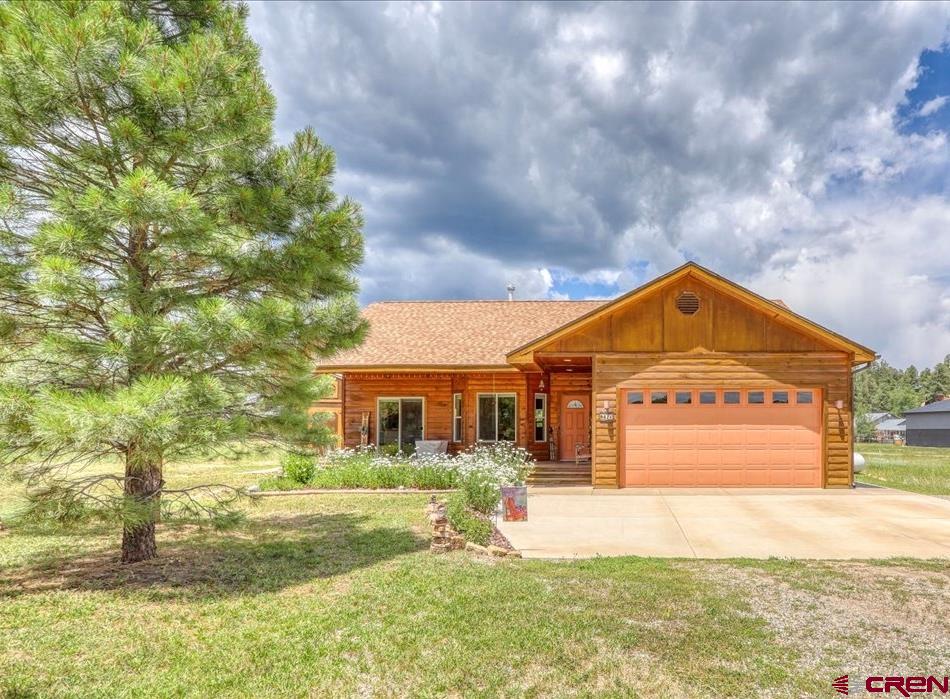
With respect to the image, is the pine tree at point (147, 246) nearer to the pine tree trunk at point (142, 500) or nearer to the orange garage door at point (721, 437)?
the pine tree trunk at point (142, 500)

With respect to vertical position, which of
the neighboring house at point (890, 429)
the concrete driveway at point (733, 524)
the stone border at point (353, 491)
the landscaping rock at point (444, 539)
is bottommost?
the neighboring house at point (890, 429)

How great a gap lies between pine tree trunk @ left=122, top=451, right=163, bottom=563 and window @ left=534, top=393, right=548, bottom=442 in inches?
459

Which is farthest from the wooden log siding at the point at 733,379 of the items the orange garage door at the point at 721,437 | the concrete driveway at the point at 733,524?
the concrete driveway at the point at 733,524

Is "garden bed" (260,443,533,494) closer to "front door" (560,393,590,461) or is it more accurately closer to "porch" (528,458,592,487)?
"porch" (528,458,592,487)

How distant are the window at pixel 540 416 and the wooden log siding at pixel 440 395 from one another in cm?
16

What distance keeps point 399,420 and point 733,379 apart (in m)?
9.84

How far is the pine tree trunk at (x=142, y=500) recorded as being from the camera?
593 centimetres

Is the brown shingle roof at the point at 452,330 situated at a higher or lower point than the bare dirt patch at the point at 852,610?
higher

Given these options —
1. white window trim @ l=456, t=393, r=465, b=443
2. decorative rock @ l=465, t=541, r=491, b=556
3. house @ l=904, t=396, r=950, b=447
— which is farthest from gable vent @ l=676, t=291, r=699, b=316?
house @ l=904, t=396, r=950, b=447

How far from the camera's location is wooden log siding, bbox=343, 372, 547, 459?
1697 cm

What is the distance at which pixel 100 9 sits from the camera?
17.1 feet

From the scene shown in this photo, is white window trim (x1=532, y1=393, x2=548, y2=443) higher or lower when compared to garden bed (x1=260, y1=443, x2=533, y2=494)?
higher

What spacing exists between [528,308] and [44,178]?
16.7m

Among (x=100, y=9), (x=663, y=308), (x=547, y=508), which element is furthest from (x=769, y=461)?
(x=100, y=9)
